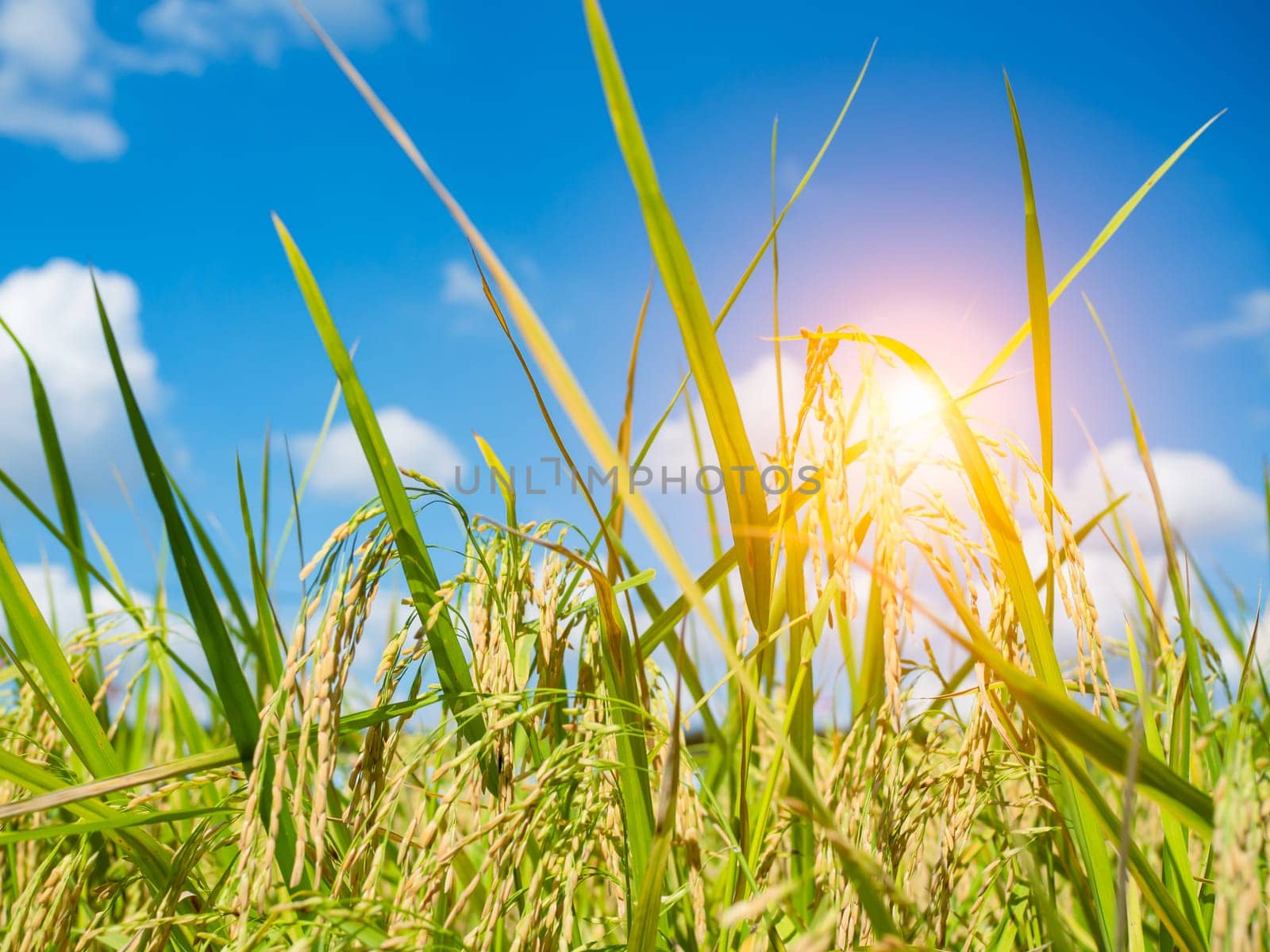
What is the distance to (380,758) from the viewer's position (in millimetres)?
835

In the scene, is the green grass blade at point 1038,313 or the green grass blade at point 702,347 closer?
the green grass blade at point 702,347

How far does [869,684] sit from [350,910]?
32.0 inches

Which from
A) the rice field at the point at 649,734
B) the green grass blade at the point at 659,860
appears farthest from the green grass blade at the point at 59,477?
the green grass blade at the point at 659,860

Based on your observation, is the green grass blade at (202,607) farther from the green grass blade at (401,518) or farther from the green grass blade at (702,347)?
the green grass blade at (702,347)

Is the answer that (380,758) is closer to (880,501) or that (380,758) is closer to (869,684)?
(880,501)

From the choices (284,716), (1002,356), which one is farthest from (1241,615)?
(284,716)

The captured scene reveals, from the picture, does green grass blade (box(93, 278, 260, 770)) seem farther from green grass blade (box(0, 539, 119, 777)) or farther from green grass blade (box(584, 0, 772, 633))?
green grass blade (box(584, 0, 772, 633))

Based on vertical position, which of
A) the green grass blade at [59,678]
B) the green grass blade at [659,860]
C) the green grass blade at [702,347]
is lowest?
the green grass blade at [659,860]

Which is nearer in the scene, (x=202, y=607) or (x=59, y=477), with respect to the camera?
(x=202, y=607)

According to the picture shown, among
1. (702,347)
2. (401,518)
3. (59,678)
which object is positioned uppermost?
(702,347)

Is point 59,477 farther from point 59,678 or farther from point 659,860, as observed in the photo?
point 659,860

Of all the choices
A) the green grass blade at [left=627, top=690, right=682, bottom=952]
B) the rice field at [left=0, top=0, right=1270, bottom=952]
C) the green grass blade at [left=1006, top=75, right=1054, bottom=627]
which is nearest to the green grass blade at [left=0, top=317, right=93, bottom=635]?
the rice field at [left=0, top=0, right=1270, bottom=952]

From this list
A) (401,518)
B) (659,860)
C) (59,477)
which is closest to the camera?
(659,860)

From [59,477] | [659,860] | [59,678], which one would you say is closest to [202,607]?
[59,678]
